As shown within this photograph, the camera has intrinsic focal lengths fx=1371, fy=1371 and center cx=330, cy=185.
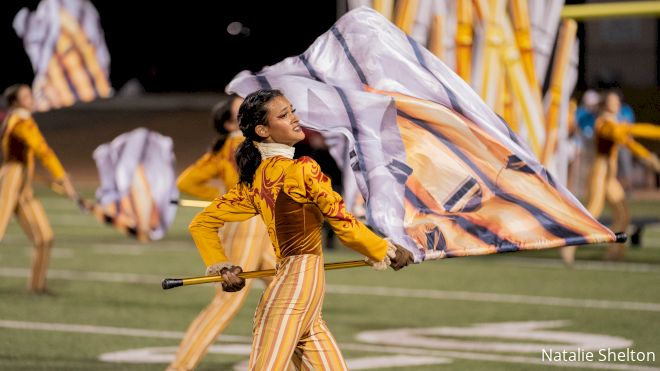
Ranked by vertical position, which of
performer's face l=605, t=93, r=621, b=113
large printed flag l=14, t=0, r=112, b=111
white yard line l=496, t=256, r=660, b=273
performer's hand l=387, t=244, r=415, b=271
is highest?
performer's hand l=387, t=244, r=415, b=271

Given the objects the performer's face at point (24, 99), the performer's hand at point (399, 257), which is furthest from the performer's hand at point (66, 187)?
the performer's hand at point (399, 257)

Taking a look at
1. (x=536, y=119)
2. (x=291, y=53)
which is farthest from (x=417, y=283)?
(x=291, y=53)

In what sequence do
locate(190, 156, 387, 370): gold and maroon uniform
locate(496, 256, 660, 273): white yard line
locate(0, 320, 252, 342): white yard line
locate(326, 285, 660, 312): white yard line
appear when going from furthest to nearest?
locate(496, 256, 660, 273): white yard line → locate(326, 285, 660, 312): white yard line → locate(0, 320, 252, 342): white yard line → locate(190, 156, 387, 370): gold and maroon uniform

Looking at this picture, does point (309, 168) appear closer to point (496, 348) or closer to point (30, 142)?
point (496, 348)

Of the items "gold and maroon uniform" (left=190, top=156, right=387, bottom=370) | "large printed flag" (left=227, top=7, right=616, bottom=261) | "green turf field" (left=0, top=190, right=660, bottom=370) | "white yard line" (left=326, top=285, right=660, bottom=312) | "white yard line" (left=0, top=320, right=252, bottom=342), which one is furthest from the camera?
"white yard line" (left=326, top=285, right=660, bottom=312)

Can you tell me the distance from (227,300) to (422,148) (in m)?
2.15

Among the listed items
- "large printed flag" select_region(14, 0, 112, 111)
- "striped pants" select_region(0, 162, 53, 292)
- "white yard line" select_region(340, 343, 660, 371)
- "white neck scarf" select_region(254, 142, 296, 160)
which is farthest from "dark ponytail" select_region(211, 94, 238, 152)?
"large printed flag" select_region(14, 0, 112, 111)

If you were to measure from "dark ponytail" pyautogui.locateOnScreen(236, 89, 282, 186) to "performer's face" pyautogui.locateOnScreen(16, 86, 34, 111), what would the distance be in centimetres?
654

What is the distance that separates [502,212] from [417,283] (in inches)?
279

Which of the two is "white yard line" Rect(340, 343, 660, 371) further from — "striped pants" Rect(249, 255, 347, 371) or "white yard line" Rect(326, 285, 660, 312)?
"striped pants" Rect(249, 255, 347, 371)

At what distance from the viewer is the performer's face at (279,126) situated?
17.6 ft

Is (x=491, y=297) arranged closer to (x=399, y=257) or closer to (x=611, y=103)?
(x=611, y=103)

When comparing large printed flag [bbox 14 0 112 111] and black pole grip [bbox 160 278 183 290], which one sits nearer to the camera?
black pole grip [bbox 160 278 183 290]

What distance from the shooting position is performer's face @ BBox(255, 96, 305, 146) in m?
5.38
